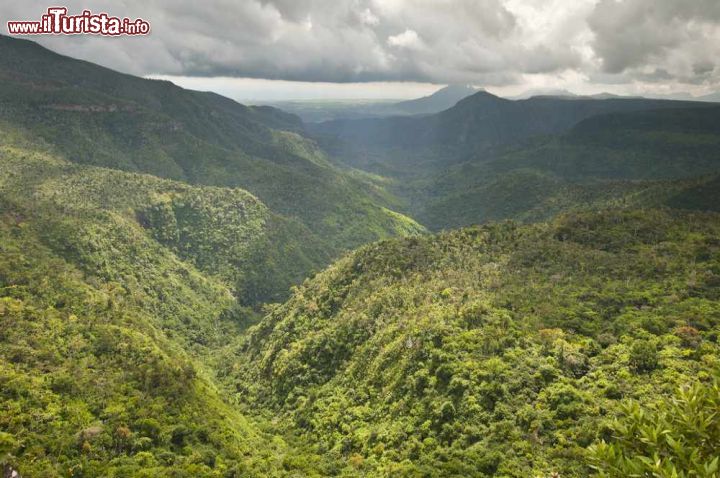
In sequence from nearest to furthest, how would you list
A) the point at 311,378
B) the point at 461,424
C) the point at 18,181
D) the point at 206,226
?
the point at 461,424
the point at 311,378
the point at 18,181
the point at 206,226

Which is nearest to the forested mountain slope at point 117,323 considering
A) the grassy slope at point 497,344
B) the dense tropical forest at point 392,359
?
the dense tropical forest at point 392,359

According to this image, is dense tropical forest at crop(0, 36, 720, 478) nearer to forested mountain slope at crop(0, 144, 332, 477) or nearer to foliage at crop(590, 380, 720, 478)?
foliage at crop(590, 380, 720, 478)

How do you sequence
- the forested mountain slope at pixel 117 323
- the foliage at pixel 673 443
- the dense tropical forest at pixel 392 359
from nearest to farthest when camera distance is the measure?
the foliage at pixel 673 443 → the dense tropical forest at pixel 392 359 → the forested mountain slope at pixel 117 323

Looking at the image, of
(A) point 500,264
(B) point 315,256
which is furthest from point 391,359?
(B) point 315,256

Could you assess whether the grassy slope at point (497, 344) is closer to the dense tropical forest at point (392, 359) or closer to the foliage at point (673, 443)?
the dense tropical forest at point (392, 359)

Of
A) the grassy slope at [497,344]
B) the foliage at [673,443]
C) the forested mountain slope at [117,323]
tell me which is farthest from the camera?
the forested mountain slope at [117,323]

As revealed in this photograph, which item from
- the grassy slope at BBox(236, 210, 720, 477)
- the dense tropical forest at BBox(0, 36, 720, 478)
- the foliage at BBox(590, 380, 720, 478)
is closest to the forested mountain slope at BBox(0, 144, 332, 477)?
the dense tropical forest at BBox(0, 36, 720, 478)

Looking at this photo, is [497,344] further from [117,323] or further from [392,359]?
[117,323]

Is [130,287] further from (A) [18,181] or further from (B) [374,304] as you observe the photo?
(B) [374,304]

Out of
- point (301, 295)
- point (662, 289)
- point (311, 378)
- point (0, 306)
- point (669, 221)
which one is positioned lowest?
point (311, 378)

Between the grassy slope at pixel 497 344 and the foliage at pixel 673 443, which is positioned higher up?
the foliage at pixel 673 443
